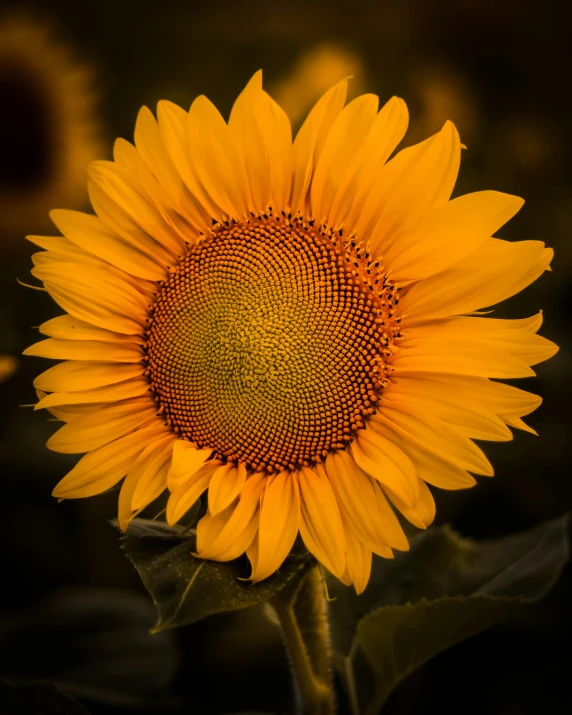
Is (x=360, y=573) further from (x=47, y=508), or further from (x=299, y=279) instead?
(x=47, y=508)

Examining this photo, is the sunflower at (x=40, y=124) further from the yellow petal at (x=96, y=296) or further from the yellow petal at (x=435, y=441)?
the yellow petal at (x=435, y=441)

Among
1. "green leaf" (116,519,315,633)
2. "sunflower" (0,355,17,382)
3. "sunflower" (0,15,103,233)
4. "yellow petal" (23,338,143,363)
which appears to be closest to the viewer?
"green leaf" (116,519,315,633)

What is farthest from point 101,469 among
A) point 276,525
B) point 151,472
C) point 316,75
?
point 316,75

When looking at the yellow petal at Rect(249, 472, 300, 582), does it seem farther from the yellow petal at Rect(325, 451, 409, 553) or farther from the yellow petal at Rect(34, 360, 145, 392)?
the yellow petal at Rect(34, 360, 145, 392)

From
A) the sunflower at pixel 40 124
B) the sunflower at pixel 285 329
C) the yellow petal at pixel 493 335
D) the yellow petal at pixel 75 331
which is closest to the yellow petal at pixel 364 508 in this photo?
the sunflower at pixel 285 329

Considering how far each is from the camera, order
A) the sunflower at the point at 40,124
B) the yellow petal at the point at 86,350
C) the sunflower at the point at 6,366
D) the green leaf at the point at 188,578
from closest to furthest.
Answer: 1. the green leaf at the point at 188,578
2. the yellow petal at the point at 86,350
3. the sunflower at the point at 6,366
4. the sunflower at the point at 40,124

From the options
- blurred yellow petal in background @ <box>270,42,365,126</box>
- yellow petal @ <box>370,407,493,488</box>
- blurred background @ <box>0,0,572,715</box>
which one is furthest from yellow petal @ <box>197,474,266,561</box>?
blurred yellow petal in background @ <box>270,42,365,126</box>

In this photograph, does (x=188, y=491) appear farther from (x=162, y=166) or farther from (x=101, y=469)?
(x=162, y=166)

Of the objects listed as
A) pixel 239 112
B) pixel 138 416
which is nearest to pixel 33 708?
pixel 138 416
